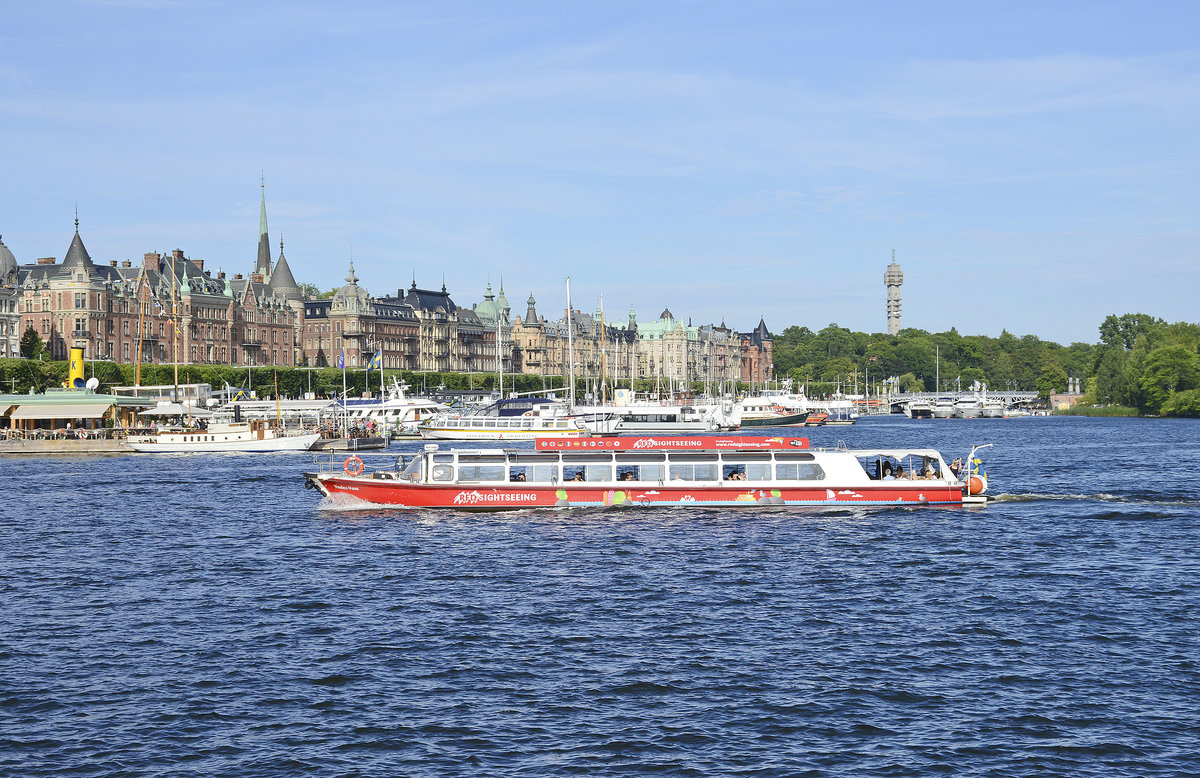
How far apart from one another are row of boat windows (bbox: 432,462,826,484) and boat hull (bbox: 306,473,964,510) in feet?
2.45

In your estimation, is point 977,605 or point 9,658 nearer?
point 9,658

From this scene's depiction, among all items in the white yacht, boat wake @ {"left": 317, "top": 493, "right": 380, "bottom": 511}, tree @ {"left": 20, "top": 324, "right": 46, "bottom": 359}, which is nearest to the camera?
boat wake @ {"left": 317, "top": 493, "right": 380, "bottom": 511}

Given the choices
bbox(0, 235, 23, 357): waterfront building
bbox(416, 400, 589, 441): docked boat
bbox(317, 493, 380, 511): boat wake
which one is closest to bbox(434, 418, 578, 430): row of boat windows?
bbox(416, 400, 589, 441): docked boat

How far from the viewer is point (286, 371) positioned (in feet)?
635

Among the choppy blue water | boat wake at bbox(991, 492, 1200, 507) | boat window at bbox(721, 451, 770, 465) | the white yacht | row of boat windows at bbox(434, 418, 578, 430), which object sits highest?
the white yacht

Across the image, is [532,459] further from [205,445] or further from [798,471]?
[205,445]

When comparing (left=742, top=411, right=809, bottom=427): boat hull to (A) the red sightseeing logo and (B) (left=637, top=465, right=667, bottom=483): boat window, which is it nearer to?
(B) (left=637, top=465, right=667, bottom=483): boat window

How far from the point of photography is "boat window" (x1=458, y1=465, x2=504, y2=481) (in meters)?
57.5

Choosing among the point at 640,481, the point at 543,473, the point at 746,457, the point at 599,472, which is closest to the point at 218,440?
the point at 543,473

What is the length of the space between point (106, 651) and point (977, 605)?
81.7 ft

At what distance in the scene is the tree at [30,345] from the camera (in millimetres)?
160875

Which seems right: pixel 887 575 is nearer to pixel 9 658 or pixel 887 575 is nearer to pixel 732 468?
pixel 732 468

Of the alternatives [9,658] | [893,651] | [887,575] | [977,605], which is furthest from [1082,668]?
[9,658]

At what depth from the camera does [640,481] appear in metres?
57.7
